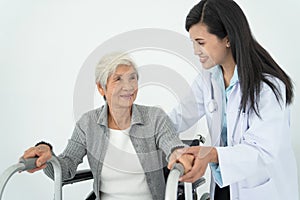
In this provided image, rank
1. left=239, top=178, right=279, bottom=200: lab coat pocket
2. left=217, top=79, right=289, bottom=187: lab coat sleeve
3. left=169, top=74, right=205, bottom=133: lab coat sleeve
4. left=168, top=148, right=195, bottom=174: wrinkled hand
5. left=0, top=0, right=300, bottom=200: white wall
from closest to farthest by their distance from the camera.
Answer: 1. left=168, top=148, right=195, bottom=174: wrinkled hand
2. left=217, top=79, right=289, bottom=187: lab coat sleeve
3. left=239, top=178, right=279, bottom=200: lab coat pocket
4. left=169, top=74, right=205, bottom=133: lab coat sleeve
5. left=0, top=0, right=300, bottom=200: white wall

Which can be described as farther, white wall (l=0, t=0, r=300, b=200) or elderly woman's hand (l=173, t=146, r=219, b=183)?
white wall (l=0, t=0, r=300, b=200)

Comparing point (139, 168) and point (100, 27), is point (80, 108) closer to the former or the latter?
point (139, 168)

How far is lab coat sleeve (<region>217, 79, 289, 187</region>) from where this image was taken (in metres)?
1.25

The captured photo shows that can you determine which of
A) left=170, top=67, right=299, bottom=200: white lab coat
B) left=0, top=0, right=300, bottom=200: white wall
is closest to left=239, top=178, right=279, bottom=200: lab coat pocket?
left=170, top=67, right=299, bottom=200: white lab coat

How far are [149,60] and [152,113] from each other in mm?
481

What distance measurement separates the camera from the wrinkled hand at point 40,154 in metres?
1.37

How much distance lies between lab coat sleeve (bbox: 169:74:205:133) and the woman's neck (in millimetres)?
238

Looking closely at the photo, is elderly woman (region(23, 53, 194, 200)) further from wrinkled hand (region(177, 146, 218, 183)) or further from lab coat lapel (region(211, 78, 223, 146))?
wrinkled hand (region(177, 146, 218, 183))

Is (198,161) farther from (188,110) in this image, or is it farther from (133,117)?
(188,110)

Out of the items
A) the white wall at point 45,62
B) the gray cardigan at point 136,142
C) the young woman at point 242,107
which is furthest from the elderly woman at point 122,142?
the white wall at point 45,62

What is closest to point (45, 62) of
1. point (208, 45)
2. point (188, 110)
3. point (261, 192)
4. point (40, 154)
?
point (188, 110)

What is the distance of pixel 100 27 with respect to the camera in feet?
7.93

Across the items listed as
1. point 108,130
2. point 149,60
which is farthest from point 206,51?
point 149,60

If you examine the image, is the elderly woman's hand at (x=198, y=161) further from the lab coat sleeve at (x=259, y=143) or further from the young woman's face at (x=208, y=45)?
the young woman's face at (x=208, y=45)
